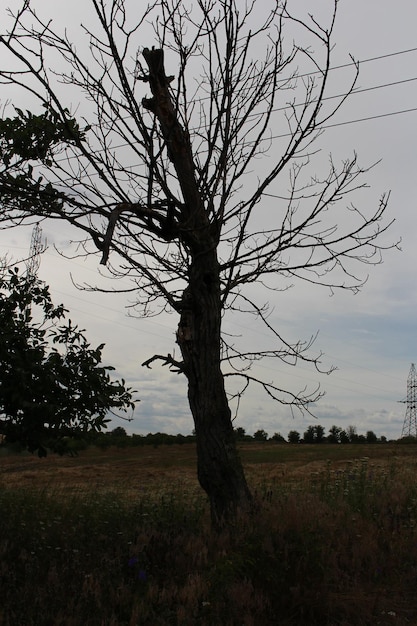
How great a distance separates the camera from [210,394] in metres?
6.02

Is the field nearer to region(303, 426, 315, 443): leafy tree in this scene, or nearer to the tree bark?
the tree bark

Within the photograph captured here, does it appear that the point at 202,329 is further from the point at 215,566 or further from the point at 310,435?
the point at 310,435

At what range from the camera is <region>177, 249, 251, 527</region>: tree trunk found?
588 cm

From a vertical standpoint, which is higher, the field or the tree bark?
the tree bark

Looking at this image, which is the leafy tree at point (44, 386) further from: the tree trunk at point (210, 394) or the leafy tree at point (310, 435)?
the leafy tree at point (310, 435)

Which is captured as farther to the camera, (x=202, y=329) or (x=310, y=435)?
(x=310, y=435)

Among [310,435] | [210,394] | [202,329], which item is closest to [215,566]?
[210,394]

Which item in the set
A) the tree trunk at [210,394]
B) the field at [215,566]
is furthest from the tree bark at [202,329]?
the field at [215,566]

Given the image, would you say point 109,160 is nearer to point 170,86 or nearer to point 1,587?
point 170,86

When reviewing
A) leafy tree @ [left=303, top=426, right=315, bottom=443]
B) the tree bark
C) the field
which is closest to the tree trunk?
the tree bark

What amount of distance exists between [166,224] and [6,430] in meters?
3.00

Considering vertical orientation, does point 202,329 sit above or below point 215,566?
above

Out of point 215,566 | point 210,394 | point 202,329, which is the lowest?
point 215,566

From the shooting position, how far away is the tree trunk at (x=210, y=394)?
588cm
